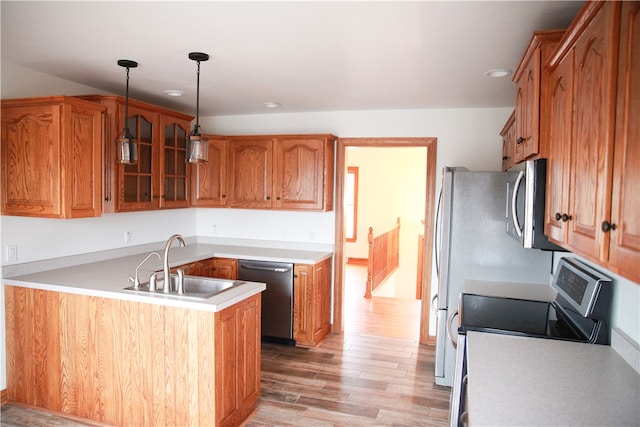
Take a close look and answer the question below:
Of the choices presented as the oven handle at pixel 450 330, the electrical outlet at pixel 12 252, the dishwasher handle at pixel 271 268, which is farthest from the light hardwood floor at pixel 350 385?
the electrical outlet at pixel 12 252

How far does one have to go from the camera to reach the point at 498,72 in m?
2.98

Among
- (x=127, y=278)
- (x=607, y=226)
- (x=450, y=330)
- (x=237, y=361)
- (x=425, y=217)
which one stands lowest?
(x=237, y=361)

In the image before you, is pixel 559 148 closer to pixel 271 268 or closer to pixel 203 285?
pixel 203 285

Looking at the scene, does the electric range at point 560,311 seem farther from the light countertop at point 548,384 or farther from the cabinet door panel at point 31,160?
the cabinet door panel at point 31,160

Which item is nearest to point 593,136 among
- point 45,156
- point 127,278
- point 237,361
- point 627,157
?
point 627,157

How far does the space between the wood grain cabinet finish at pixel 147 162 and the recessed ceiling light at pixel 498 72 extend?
270cm

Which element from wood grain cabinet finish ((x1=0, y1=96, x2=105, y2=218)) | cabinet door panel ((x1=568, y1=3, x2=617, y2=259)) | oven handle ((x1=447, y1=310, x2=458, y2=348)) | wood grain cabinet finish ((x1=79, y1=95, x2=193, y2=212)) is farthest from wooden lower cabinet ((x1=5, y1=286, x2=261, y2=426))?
cabinet door panel ((x1=568, y1=3, x2=617, y2=259))

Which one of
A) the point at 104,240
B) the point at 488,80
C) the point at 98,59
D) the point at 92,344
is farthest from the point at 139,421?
the point at 488,80

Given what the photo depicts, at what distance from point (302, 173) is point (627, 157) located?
349 centimetres

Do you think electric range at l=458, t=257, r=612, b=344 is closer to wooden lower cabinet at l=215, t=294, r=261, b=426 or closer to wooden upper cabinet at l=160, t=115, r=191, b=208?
wooden lower cabinet at l=215, t=294, r=261, b=426

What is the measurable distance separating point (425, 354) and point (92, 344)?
286 cm

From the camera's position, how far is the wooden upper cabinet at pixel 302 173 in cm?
439

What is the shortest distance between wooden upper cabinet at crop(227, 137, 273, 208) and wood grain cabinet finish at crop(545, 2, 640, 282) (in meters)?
3.19

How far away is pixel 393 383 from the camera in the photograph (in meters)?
3.54
